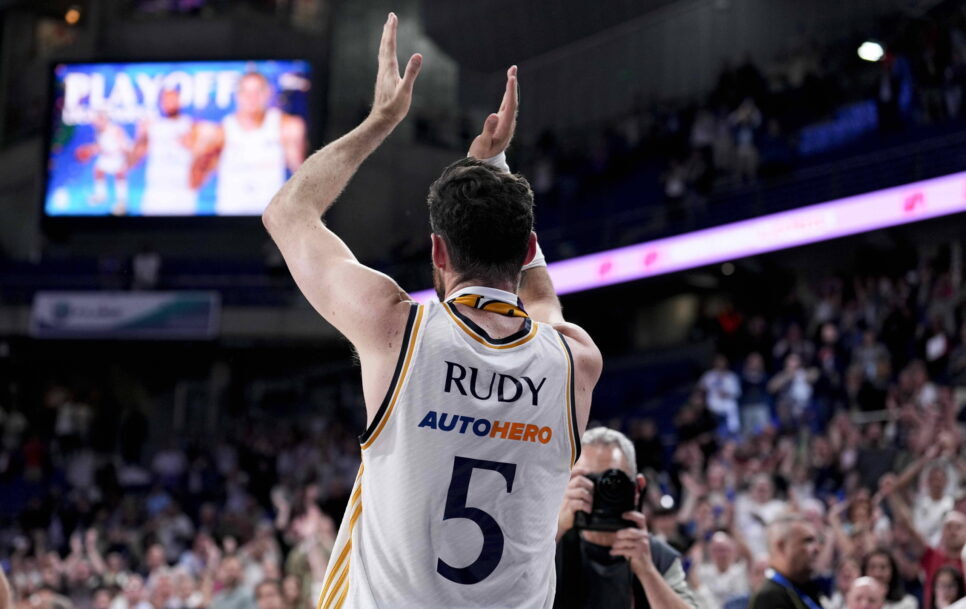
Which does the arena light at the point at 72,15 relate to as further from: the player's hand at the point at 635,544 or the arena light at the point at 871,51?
the player's hand at the point at 635,544

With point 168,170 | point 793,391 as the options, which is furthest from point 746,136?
point 168,170

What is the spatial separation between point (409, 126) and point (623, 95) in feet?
14.8

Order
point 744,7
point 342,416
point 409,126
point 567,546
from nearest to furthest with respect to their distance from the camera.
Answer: point 567,546 → point 342,416 → point 744,7 → point 409,126

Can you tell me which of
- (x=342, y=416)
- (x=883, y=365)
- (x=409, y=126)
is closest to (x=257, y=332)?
(x=342, y=416)

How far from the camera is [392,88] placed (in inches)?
106

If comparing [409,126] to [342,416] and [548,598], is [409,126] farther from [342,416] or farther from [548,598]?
[548,598]

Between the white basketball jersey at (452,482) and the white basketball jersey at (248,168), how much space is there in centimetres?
1919

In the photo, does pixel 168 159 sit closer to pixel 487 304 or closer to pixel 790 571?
pixel 790 571

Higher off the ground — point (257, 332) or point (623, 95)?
point (623, 95)

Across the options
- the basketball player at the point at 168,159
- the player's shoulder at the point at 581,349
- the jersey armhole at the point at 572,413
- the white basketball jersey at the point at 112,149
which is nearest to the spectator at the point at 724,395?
the basketball player at the point at 168,159

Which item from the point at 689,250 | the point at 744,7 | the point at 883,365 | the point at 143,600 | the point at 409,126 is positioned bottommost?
the point at 143,600

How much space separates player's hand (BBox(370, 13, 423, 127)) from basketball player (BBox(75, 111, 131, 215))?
2016cm

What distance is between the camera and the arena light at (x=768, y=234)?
44.1 ft

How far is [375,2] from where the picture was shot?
25469 mm
